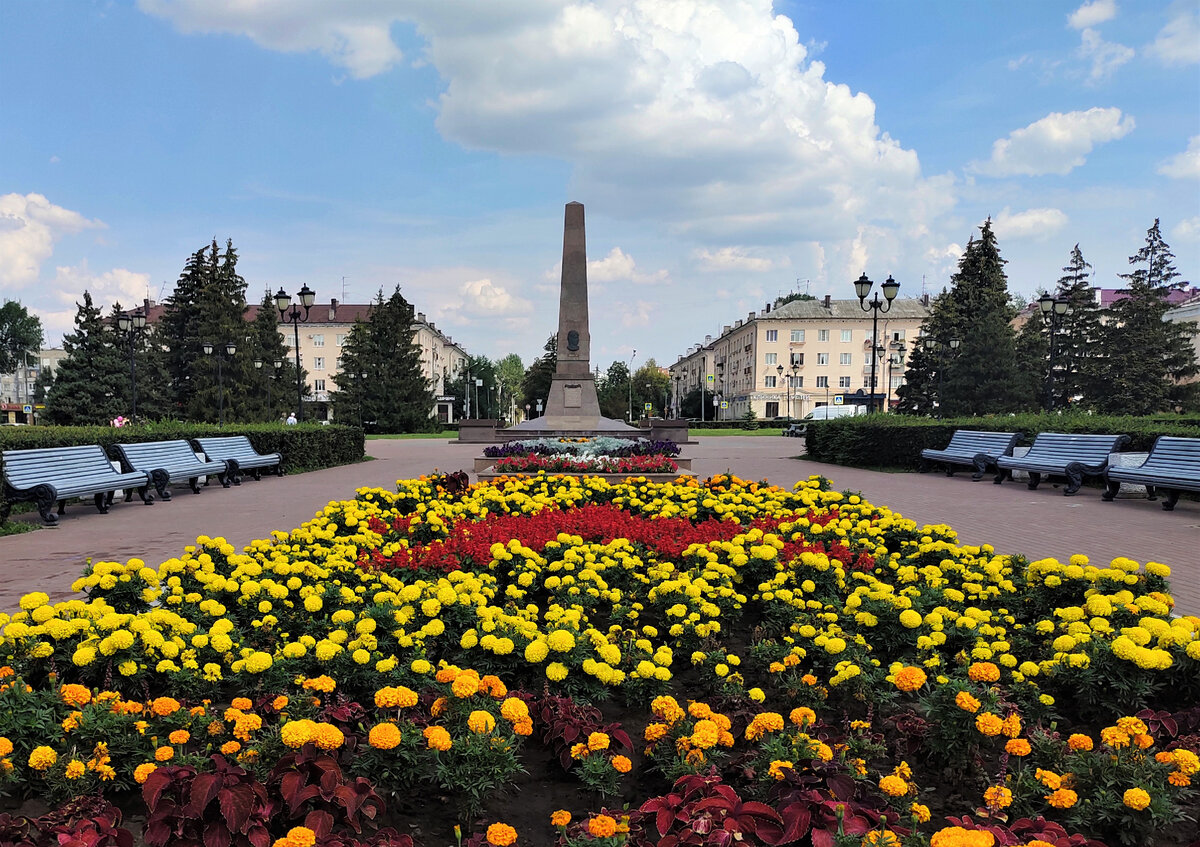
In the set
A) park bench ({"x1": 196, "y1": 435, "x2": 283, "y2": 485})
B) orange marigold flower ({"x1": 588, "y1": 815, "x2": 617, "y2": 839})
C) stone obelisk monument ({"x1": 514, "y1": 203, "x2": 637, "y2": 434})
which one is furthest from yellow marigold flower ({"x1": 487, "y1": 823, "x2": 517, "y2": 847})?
stone obelisk monument ({"x1": 514, "y1": 203, "x2": 637, "y2": 434})

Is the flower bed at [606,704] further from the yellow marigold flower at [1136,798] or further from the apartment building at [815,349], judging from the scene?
the apartment building at [815,349]

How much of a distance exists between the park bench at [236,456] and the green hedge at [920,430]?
43.8 feet

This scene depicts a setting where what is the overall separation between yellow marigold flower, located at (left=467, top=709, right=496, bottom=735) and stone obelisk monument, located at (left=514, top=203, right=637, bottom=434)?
20.0 m

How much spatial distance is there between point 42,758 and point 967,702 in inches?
111

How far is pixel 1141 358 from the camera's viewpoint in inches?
1547

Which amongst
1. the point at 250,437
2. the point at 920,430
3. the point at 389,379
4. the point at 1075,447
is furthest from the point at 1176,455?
the point at 389,379

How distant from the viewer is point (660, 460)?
1162 centimetres

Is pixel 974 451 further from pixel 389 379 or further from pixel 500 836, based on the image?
pixel 389 379

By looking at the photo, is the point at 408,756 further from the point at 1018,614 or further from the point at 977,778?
the point at 1018,614

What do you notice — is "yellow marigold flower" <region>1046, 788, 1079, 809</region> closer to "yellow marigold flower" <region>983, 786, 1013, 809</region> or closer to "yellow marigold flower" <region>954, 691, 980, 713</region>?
"yellow marigold flower" <region>983, 786, 1013, 809</region>

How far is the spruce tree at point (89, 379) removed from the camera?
38750 mm

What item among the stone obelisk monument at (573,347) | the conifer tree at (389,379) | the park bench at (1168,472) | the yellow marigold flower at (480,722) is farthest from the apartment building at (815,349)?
the yellow marigold flower at (480,722)

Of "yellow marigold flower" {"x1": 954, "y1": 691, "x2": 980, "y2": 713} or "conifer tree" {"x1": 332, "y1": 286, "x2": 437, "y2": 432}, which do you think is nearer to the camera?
"yellow marigold flower" {"x1": 954, "y1": 691, "x2": 980, "y2": 713}

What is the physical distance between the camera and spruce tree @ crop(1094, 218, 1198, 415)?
39.0 m
